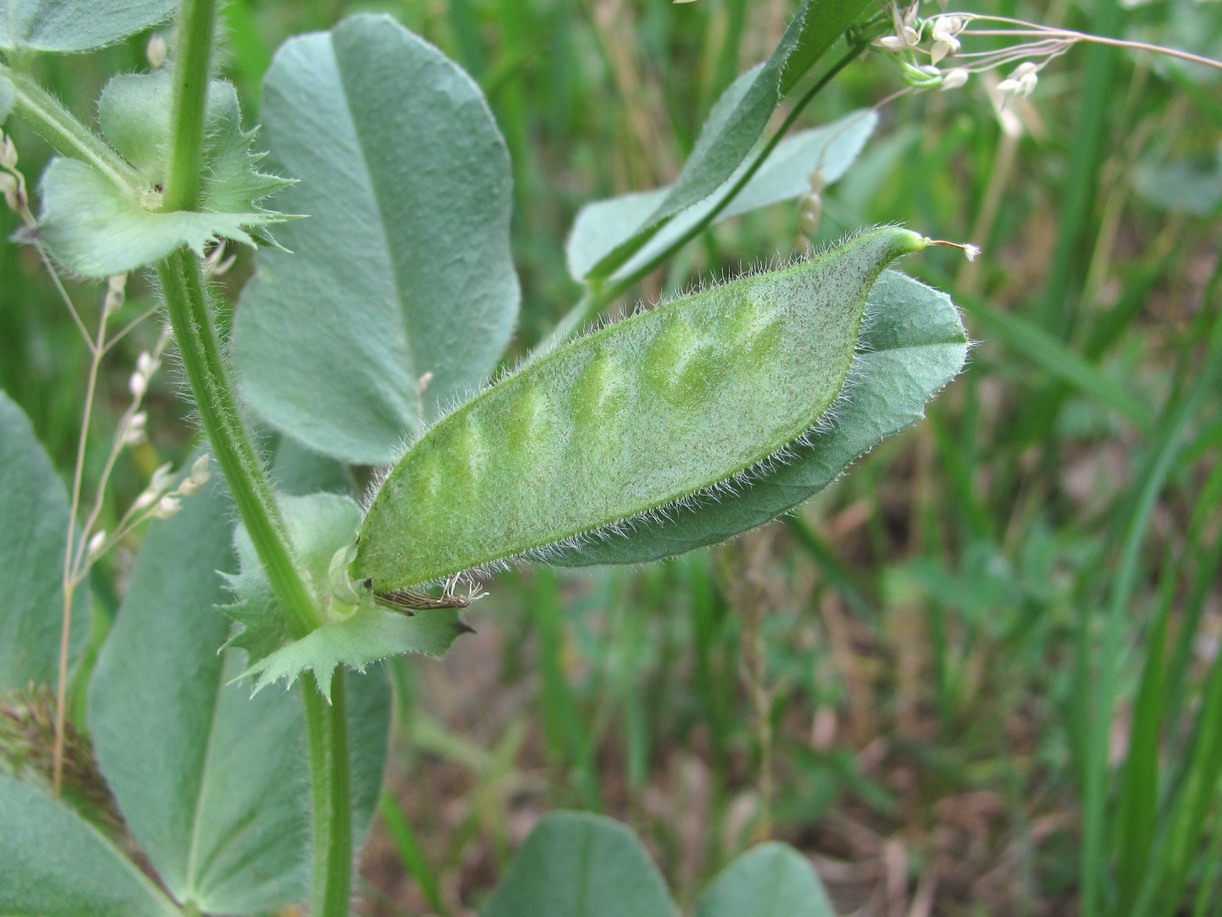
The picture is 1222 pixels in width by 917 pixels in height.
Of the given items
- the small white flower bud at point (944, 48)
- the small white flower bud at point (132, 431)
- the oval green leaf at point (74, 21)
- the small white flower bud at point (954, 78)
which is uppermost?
the oval green leaf at point (74, 21)

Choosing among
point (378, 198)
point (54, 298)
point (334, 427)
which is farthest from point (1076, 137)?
point (54, 298)

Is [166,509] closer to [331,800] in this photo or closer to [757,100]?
[331,800]

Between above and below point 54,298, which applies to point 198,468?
above

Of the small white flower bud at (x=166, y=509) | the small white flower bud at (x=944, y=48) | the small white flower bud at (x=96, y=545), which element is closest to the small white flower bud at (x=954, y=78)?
the small white flower bud at (x=944, y=48)

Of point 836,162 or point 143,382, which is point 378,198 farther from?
point 836,162

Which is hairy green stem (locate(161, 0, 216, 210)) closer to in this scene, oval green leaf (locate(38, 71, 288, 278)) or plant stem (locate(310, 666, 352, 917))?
oval green leaf (locate(38, 71, 288, 278))

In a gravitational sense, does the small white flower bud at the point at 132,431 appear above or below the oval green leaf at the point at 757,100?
below

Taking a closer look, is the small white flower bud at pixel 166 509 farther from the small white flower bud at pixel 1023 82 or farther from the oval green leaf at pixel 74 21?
the small white flower bud at pixel 1023 82

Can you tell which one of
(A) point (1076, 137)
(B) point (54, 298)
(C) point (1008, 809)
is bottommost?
(C) point (1008, 809)
